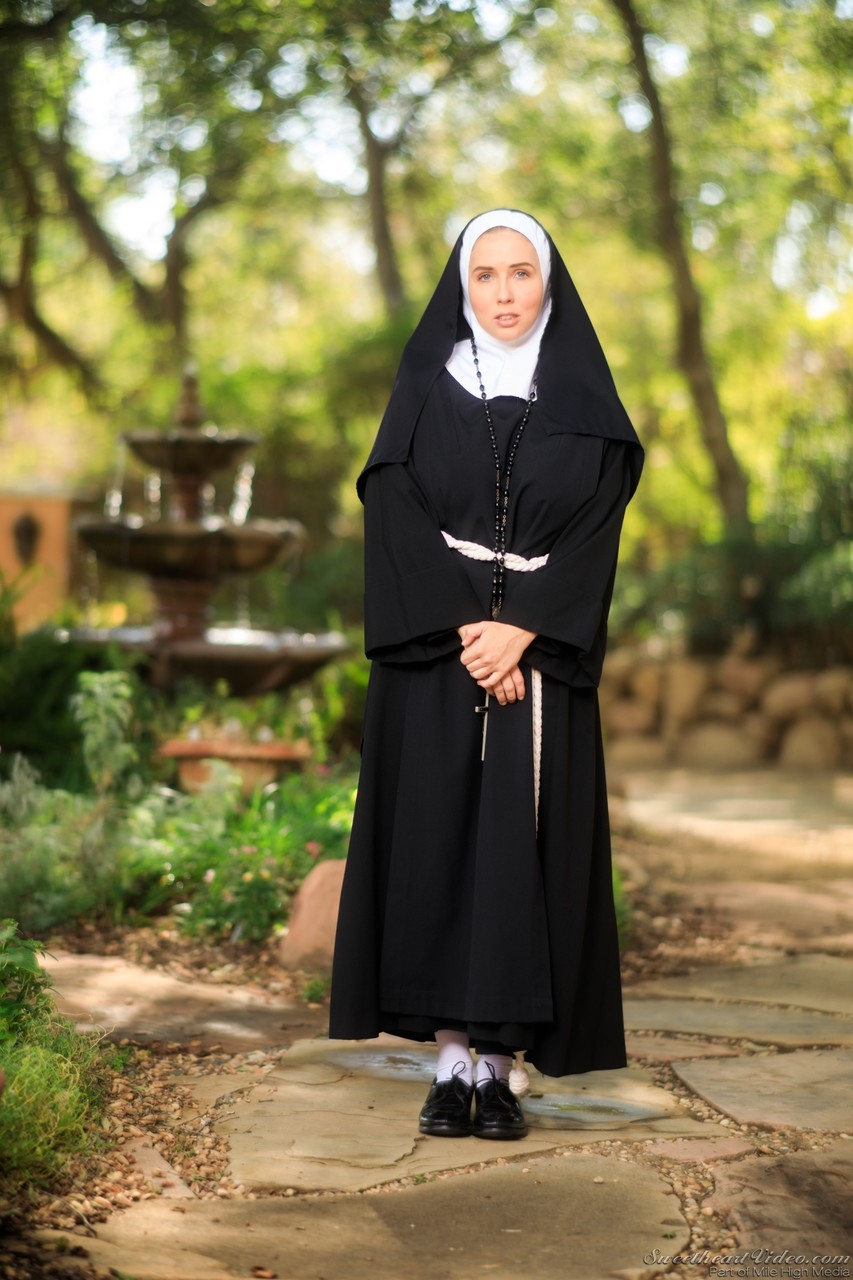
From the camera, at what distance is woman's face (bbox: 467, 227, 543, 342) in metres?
3.04

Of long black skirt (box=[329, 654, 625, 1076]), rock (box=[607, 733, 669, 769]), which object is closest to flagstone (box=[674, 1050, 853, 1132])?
long black skirt (box=[329, 654, 625, 1076])

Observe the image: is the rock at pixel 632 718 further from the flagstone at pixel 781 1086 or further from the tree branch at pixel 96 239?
the flagstone at pixel 781 1086

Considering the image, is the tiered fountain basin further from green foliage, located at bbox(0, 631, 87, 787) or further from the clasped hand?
the clasped hand

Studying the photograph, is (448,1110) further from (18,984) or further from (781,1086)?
(18,984)

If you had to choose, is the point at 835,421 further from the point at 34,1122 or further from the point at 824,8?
the point at 34,1122

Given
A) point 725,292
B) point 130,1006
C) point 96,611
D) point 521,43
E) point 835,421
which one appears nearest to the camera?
point 130,1006

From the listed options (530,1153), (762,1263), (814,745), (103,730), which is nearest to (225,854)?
(103,730)

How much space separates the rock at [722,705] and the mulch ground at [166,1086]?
5.37m

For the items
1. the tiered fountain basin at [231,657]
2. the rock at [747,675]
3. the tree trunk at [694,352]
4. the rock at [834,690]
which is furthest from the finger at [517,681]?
the tree trunk at [694,352]

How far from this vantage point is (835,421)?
1149 cm

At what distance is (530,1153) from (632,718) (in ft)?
28.7

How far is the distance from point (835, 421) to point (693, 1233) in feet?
32.7

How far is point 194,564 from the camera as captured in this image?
23.5 ft

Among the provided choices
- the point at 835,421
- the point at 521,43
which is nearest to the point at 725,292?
the point at 521,43
